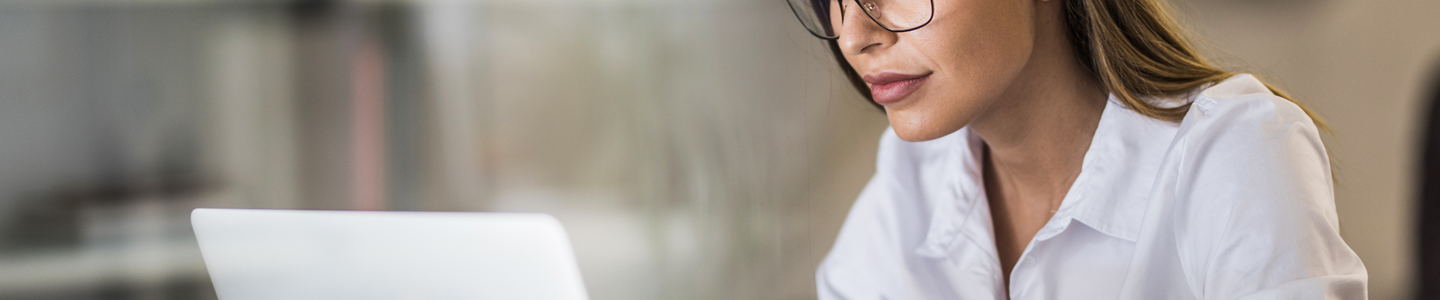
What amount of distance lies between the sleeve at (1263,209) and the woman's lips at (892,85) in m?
0.18

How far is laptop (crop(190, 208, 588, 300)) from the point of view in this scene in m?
0.39

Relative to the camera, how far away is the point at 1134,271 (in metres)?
0.53

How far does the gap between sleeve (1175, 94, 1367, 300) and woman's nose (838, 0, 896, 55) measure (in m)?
0.21

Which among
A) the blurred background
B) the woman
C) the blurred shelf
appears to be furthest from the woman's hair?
the blurred shelf

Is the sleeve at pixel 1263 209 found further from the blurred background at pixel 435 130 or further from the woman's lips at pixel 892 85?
the blurred background at pixel 435 130

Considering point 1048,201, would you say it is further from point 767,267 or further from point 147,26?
point 147,26

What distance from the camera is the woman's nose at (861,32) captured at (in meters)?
0.54

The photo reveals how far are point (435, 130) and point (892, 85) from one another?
58cm

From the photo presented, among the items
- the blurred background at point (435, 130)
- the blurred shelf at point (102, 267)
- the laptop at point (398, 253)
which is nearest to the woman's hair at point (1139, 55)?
the blurred background at point (435, 130)

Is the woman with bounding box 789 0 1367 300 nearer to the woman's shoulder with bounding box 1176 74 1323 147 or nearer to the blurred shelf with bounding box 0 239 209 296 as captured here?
the woman's shoulder with bounding box 1176 74 1323 147

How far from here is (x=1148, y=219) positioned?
525 mm

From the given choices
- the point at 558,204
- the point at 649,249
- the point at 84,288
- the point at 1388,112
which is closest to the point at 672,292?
the point at 649,249

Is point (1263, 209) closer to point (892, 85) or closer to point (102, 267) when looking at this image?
point (892, 85)

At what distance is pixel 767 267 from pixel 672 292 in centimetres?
12
